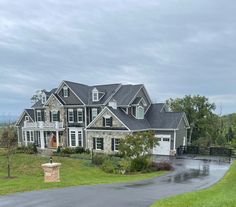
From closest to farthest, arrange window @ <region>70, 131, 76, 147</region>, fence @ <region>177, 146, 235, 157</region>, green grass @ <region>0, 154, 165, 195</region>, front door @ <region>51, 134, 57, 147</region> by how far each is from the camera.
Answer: green grass @ <region>0, 154, 165, 195</region> < fence @ <region>177, 146, 235, 157</region> < window @ <region>70, 131, 76, 147</region> < front door @ <region>51, 134, 57, 147</region>

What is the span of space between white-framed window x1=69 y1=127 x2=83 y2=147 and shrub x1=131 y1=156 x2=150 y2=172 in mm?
15763

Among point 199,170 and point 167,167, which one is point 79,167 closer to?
point 167,167

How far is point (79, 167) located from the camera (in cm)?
2416

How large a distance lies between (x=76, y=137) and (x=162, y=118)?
463 inches

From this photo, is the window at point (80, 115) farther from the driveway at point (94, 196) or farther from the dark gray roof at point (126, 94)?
the driveway at point (94, 196)

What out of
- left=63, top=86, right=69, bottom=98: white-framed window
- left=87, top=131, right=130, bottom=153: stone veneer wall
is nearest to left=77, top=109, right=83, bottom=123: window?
left=63, top=86, right=69, bottom=98: white-framed window

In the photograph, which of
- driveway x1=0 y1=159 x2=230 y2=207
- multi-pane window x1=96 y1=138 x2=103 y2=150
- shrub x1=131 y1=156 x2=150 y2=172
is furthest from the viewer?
multi-pane window x1=96 y1=138 x2=103 y2=150

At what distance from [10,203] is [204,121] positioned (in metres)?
39.7

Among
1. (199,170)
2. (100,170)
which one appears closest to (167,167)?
(199,170)

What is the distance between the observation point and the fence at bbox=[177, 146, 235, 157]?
3181 cm

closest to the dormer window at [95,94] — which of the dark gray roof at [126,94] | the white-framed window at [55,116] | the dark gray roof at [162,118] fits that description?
the dark gray roof at [126,94]

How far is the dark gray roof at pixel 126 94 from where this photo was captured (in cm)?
3420

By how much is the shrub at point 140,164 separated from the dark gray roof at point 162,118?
1137cm

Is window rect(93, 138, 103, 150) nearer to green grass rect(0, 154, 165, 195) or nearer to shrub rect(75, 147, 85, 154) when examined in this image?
shrub rect(75, 147, 85, 154)
